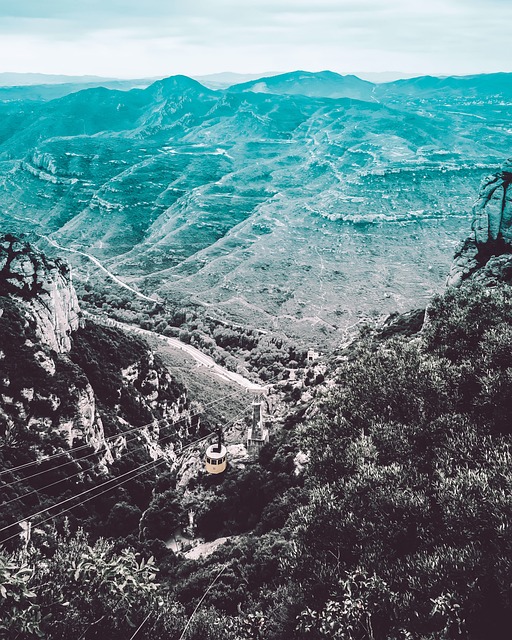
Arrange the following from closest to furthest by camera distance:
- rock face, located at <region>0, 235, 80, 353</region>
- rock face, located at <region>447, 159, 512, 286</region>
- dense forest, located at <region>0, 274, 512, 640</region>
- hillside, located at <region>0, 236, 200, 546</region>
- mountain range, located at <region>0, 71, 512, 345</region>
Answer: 1. dense forest, located at <region>0, 274, 512, 640</region>
2. hillside, located at <region>0, 236, 200, 546</region>
3. rock face, located at <region>0, 235, 80, 353</region>
4. rock face, located at <region>447, 159, 512, 286</region>
5. mountain range, located at <region>0, 71, 512, 345</region>

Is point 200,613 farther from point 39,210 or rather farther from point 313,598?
point 39,210

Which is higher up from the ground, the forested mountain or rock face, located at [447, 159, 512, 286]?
rock face, located at [447, 159, 512, 286]

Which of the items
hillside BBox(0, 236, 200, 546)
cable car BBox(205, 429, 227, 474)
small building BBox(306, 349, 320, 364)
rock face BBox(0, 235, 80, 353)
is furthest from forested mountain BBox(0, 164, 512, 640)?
small building BBox(306, 349, 320, 364)

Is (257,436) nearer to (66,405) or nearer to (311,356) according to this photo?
(66,405)

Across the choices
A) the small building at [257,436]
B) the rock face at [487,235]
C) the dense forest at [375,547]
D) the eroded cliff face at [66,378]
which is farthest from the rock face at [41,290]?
the rock face at [487,235]

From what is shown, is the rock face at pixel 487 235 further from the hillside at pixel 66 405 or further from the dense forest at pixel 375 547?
the hillside at pixel 66 405

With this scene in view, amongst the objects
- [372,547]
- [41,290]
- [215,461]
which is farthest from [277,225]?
[372,547]

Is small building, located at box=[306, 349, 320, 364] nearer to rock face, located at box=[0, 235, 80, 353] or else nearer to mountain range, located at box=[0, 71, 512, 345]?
mountain range, located at box=[0, 71, 512, 345]
